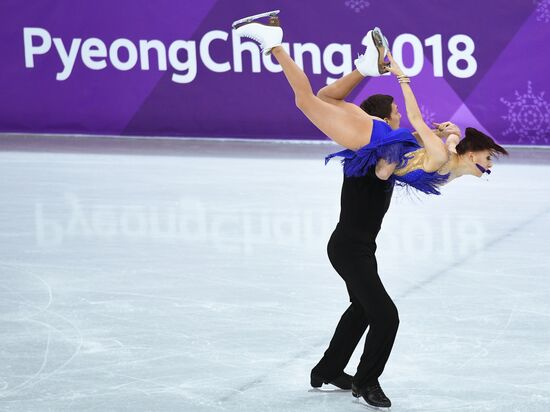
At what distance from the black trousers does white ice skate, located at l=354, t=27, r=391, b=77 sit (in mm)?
663

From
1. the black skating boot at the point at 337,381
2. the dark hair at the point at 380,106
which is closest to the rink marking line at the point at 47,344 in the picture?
the black skating boot at the point at 337,381

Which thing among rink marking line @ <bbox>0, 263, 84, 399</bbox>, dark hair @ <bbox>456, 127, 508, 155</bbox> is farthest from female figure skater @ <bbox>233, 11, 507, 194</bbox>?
rink marking line @ <bbox>0, 263, 84, 399</bbox>

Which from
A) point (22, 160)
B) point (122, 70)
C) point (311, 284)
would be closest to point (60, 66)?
point (122, 70)

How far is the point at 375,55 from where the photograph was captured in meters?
4.38

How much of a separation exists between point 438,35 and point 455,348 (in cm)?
764

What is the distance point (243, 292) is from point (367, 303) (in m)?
2.13

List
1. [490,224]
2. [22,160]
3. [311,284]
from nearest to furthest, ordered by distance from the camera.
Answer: [311,284] < [490,224] < [22,160]

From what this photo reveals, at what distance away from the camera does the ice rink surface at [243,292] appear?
15.9ft

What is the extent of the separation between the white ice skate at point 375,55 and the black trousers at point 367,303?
66 cm

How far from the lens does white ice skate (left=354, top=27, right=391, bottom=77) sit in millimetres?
4375

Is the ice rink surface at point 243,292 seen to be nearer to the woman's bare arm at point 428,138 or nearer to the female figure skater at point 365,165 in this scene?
the female figure skater at point 365,165

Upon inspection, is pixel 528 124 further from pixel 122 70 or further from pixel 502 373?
pixel 502 373

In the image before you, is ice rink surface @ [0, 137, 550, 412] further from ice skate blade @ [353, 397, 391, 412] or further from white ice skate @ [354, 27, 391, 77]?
white ice skate @ [354, 27, 391, 77]

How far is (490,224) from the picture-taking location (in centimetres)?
866
